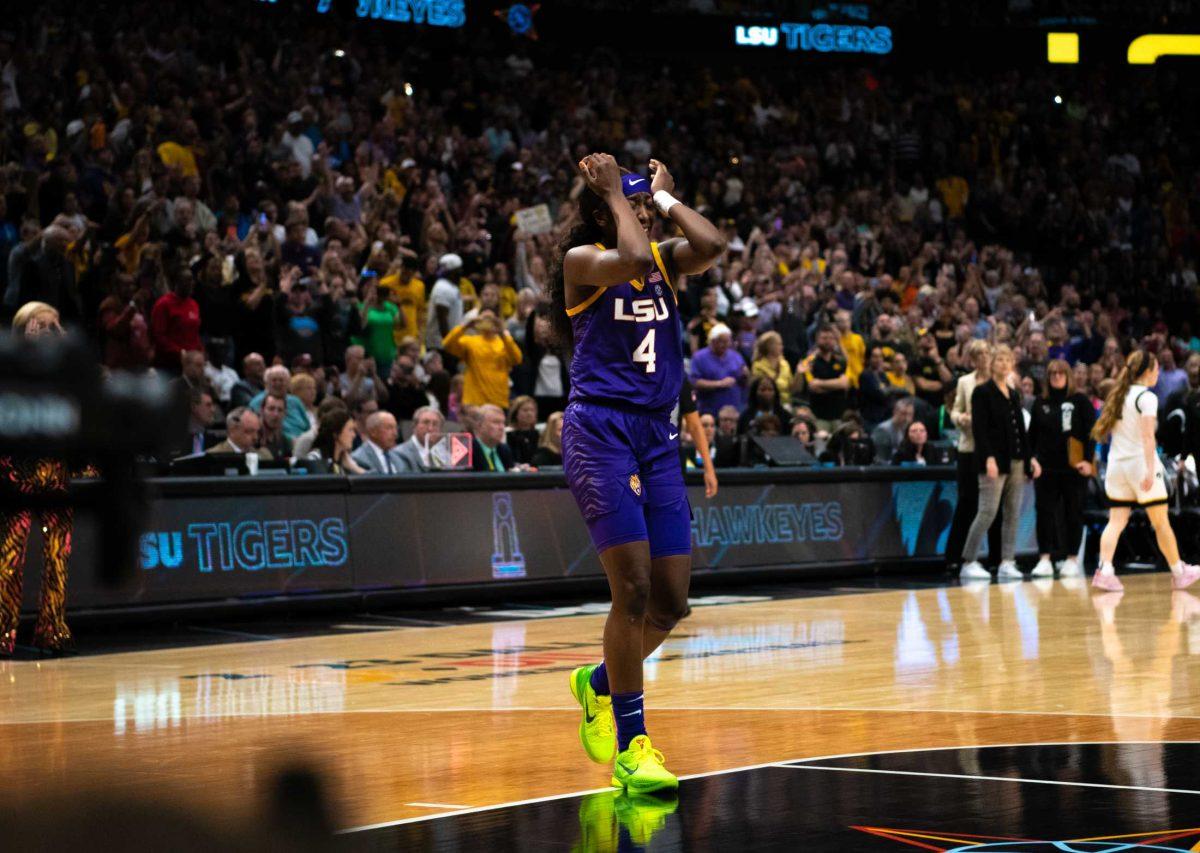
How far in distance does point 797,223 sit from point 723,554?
10.7 meters

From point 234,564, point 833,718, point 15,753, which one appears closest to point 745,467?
point 234,564

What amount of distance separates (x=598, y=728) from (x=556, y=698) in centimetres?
243

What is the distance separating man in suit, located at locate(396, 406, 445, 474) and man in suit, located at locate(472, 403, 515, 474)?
48cm

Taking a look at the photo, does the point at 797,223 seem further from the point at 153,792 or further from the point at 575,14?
the point at 153,792

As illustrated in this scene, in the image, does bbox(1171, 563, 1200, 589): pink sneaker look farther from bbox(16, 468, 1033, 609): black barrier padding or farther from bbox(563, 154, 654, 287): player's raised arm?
bbox(563, 154, 654, 287): player's raised arm

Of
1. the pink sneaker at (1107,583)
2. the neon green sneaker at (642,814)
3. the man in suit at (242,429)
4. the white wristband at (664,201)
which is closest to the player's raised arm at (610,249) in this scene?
the white wristband at (664,201)

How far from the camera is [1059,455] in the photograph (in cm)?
1795

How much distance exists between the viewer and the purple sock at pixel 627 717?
5.99 meters

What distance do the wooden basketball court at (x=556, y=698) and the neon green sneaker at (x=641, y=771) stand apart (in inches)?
9.9

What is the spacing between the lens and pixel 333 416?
1423cm

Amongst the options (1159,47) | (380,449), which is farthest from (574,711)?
(1159,47)

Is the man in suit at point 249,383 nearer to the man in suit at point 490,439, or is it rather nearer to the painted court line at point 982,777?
the man in suit at point 490,439

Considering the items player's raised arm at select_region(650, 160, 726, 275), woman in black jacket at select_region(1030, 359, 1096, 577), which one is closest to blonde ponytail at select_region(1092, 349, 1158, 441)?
woman in black jacket at select_region(1030, 359, 1096, 577)

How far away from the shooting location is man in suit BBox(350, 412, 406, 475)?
14391 mm
